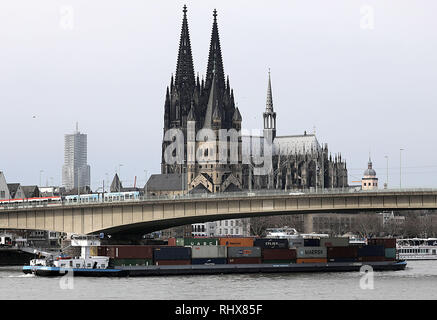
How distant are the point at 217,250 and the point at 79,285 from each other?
20778 mm

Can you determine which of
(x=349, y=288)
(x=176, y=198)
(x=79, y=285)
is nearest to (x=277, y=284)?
(x=349, y=288)

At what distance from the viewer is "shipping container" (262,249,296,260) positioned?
323ft

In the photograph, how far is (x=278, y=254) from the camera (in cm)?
9862

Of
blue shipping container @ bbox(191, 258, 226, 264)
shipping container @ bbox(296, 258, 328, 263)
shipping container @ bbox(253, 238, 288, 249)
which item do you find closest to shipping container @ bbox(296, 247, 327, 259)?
shipping container @ bbox(296, 258, 328, 263)

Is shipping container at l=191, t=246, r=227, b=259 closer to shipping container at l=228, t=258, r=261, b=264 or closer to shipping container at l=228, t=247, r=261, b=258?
shipping container at l=228, t=247, r=261, b=258

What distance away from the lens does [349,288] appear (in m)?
76.5

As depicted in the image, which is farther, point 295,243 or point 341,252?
point 295,243

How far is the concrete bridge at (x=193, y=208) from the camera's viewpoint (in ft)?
300

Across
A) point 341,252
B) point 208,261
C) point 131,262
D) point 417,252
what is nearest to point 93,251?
point 131,262

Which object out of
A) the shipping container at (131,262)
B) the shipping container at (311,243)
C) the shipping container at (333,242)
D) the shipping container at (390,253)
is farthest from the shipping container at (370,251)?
the shipping container at (131,262)

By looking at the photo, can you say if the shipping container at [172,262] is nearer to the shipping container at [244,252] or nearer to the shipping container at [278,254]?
the shipping container at [244,252]

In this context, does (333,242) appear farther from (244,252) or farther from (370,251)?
(244,252)

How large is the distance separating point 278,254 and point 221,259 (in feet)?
19.3
